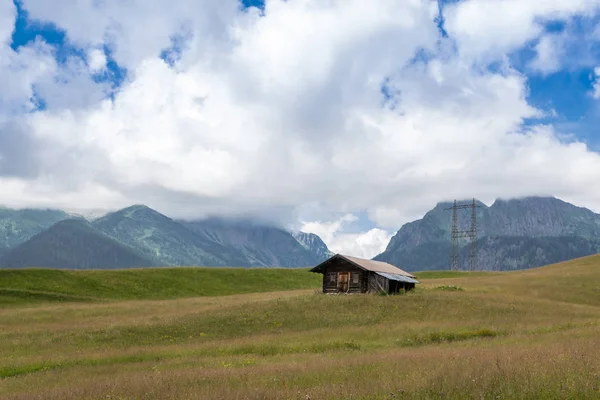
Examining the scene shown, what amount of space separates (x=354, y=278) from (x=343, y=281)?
152 cm

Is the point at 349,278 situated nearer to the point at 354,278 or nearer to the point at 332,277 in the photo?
the point at 354,278

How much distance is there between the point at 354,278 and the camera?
6166cm

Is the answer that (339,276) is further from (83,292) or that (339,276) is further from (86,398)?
(86,398)

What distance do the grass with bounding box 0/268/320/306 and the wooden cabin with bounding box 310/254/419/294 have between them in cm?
2971

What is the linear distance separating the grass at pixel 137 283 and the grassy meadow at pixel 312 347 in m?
0.60

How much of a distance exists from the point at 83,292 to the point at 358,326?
5319 cm

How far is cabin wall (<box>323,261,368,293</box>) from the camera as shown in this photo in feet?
201

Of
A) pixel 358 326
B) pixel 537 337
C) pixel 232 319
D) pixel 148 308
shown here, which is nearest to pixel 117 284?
pixel 148 308

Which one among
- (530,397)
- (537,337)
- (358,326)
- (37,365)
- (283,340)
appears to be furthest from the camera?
(358,326)

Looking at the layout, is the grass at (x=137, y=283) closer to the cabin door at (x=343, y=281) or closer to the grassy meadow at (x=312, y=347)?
the grassy meadow at (x=312, y=347)

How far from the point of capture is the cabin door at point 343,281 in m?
61.7

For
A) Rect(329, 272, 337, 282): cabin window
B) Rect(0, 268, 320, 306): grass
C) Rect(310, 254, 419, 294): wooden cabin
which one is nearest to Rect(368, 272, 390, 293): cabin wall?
Rect(310, 254, 419, 294): wooden cabin

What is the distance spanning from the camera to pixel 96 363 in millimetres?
22266

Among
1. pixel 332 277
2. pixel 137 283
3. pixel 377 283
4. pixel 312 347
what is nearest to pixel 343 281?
pixel 332 277
